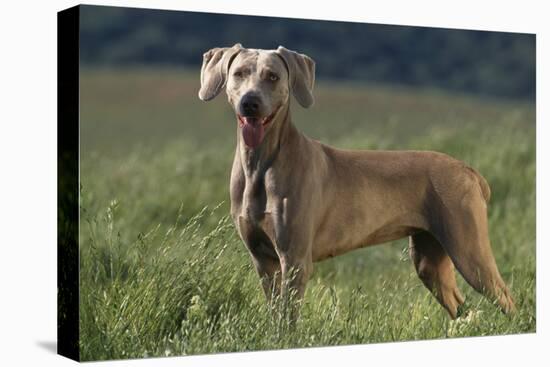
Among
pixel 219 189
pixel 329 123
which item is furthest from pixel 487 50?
pixel 219 189

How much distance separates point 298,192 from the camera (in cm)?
633

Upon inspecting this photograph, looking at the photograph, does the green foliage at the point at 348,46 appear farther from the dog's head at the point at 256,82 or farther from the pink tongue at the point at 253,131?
the pink tongue at the point at 253,131

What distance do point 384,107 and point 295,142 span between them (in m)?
1.39

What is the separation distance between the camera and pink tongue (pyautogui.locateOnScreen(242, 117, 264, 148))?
20.5 feet

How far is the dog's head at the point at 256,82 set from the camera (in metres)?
6.12

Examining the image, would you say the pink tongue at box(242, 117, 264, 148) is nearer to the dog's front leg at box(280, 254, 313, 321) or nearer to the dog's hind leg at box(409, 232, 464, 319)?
the dog's front leg at box(280, 254, 313, 321)

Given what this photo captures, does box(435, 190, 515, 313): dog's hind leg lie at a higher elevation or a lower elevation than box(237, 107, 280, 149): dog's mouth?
lower

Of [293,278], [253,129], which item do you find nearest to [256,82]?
[253,129]

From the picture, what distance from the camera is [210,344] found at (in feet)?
20.6

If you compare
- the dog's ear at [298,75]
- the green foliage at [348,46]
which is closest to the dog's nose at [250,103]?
the dog's ear at [298,75]

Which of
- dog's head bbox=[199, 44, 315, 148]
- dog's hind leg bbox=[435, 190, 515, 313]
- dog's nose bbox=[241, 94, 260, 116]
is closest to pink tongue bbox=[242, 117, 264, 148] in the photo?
dog's head bbox=[199, 44, 315, 148]

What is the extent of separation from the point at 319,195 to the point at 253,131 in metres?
0.57

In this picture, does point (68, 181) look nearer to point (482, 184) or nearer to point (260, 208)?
point (260, 208)

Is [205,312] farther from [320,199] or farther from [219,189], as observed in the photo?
[219,189]
